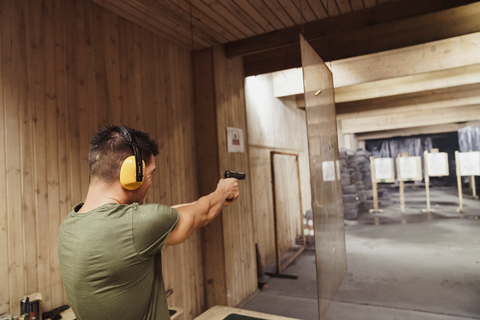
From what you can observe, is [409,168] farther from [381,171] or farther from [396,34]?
[396,34]

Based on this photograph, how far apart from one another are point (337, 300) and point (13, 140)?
11.3 feet

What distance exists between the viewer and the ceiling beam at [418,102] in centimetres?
654

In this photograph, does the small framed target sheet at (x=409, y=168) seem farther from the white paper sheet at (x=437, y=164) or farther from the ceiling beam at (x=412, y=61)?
the ceiling beam at (x=412, y=61)

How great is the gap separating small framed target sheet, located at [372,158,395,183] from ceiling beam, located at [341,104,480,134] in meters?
1.14

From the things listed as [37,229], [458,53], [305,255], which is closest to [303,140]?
[305,255]

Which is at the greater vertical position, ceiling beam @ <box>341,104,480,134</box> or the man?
ceiling beam @ <box>341,104,480,134</box>

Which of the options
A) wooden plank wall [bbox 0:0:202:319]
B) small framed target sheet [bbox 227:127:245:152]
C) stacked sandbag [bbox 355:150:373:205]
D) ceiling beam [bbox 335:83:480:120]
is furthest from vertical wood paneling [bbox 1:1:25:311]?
stacked sandbag [bbox 355:150:373:205]

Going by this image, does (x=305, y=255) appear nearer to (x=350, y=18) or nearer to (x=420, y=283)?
(x=420, y=283)

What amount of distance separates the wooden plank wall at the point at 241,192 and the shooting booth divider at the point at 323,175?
4.20 ft

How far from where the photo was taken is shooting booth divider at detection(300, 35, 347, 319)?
183cm

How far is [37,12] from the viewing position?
6.46 feet

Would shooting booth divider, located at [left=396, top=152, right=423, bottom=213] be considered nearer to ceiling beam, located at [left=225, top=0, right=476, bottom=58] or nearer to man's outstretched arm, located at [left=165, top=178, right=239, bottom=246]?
ceiling beam, located at [left=225, top=0, right=476, bottom=58]

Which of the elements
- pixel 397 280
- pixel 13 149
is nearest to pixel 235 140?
pixel 13 149

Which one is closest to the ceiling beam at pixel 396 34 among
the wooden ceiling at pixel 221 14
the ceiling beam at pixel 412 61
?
the wooden ceiling at pixel 221 14
